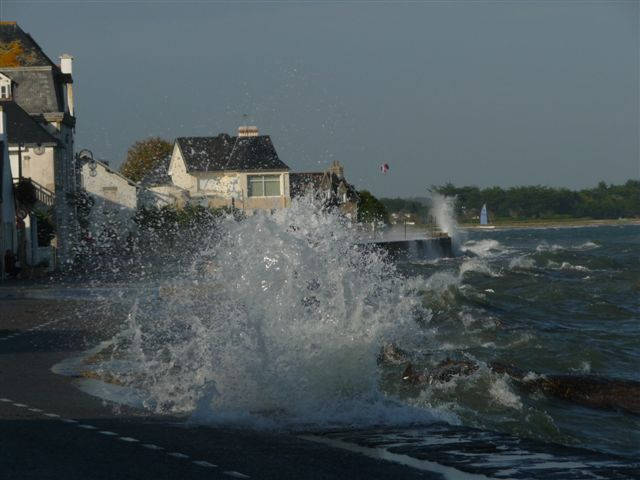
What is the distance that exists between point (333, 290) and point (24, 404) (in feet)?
16.7

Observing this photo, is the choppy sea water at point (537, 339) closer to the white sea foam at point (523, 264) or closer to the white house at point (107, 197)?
the white sea foam at point (523, 264)

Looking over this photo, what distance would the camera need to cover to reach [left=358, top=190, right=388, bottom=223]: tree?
85.2 m

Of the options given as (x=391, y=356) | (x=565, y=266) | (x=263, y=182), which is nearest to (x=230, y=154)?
(x=263, y=182)

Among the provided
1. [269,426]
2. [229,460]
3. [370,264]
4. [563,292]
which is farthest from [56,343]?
[563,292]

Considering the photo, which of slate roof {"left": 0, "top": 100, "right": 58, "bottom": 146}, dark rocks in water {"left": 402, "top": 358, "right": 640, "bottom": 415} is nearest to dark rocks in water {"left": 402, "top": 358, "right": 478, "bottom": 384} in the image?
dark rocks in water {"left": 402, "top": 358, "right": 640, "bottom": 415}

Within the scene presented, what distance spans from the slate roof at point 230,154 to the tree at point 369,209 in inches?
229

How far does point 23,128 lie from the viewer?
5788 cm

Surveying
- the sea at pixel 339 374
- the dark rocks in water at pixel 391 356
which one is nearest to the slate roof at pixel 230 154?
the sea at pixel 339 374

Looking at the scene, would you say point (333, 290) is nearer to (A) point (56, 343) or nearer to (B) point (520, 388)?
(B) point (520, 388)

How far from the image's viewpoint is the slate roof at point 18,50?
2544 inches

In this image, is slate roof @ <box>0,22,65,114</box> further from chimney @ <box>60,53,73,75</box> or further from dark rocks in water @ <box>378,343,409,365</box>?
dark rocks in water @ <box>378,343,409,365</box>

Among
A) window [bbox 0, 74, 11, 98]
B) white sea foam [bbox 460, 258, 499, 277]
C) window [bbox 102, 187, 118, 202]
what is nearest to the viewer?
white sea foam [bbox 460, 258, 499, 277]

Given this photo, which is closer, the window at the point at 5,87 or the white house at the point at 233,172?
the window at the point at 5,87

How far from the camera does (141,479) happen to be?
10.2 m
